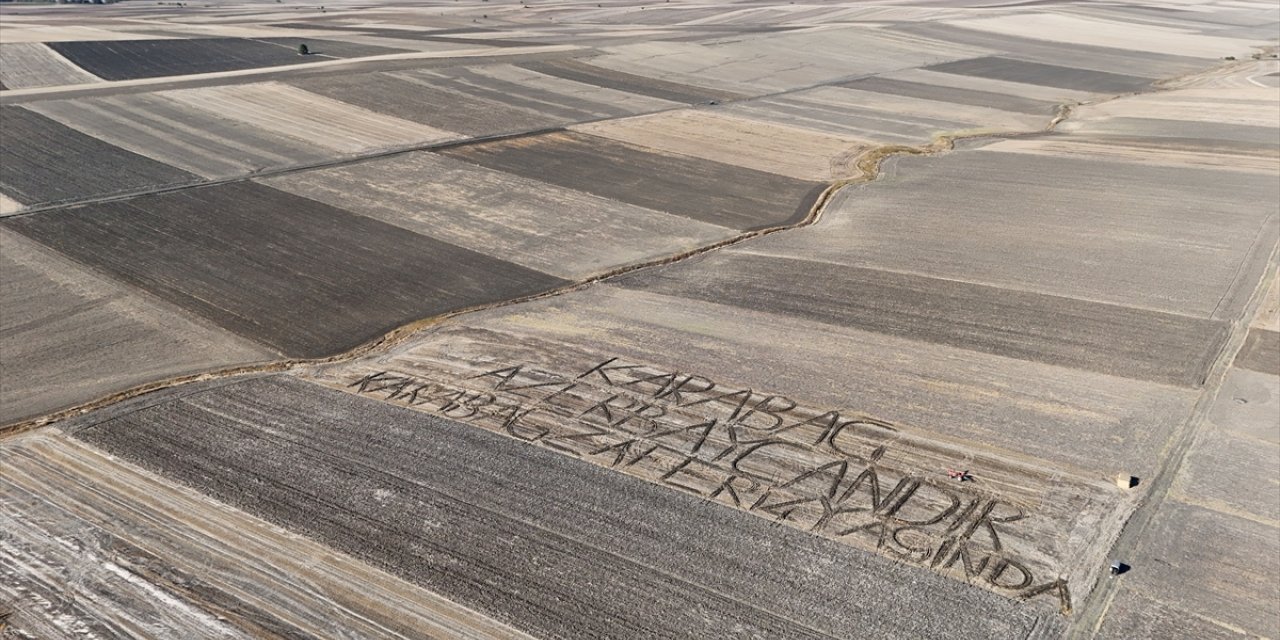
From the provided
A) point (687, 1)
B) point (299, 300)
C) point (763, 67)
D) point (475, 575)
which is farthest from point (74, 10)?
point (475, 575)

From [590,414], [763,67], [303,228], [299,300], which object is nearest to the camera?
[590,414]

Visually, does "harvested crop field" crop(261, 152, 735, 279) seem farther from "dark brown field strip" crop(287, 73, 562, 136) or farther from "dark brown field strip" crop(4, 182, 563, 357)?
"dark brown field strip" crop(287, 73, 562, 136)

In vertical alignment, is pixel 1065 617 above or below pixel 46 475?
above

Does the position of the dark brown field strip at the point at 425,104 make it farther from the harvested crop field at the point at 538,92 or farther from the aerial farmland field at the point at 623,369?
the harvested crop field at the point at 538,92

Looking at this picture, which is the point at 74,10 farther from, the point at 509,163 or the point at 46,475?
the point at 46,475

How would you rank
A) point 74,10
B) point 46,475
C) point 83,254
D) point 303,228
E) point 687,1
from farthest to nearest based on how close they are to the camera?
point 687,1, point 74,10, point 303,228, point 83,254, point 46,475

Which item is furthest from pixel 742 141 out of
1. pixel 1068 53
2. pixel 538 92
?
pixel 1068 53
